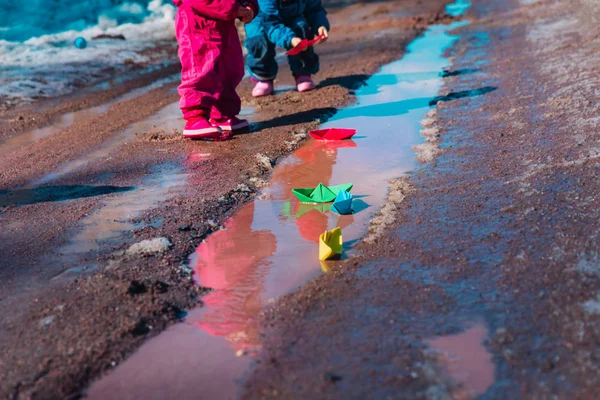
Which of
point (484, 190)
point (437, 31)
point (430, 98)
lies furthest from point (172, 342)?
point (437, 31)

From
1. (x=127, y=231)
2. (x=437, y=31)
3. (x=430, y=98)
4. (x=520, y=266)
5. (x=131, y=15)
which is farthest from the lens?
(x=131, y=15)

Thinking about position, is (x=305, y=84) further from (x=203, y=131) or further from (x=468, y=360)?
(x=468, y=360)

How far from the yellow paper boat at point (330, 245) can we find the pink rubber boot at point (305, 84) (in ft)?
13.9

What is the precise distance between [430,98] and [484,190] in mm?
2696

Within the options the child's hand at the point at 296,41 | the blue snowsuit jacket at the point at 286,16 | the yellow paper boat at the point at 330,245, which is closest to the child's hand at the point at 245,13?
the child's hand at the point at 296,41

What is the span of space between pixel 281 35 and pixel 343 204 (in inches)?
133

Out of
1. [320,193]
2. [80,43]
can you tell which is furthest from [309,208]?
[80,43]

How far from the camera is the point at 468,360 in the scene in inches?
88.3

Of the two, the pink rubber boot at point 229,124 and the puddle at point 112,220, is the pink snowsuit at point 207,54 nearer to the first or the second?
the pink rubber boot at point 229,124

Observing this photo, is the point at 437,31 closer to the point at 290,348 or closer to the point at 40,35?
the point at 40,35

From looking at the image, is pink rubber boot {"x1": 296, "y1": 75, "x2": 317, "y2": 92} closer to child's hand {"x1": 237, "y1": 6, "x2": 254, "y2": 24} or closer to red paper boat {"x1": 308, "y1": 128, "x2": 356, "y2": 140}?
child's hand {"x1": 237, "y1": 6, "x2": 254, "y2": 24}

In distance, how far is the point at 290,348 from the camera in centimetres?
237

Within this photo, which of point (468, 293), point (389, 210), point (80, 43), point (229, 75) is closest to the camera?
point (468, 293)

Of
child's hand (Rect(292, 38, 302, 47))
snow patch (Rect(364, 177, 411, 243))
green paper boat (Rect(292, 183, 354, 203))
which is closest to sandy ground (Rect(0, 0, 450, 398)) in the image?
green paper boat (Rect(292, 183, 354, 203))
